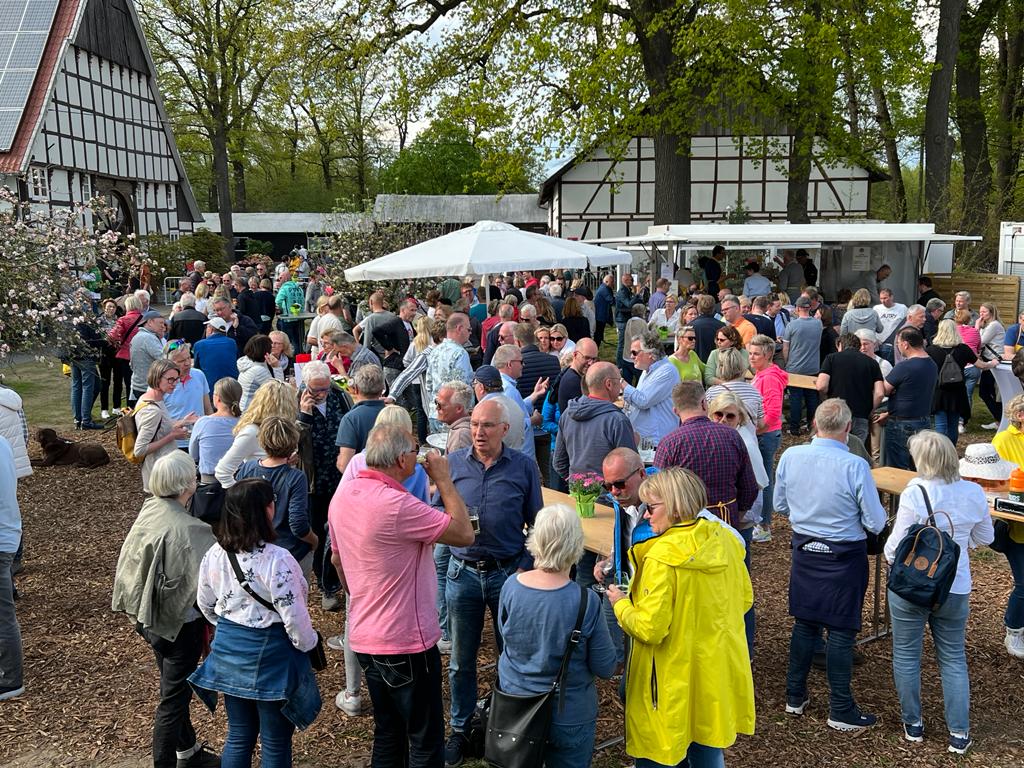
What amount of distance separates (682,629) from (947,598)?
165 cm

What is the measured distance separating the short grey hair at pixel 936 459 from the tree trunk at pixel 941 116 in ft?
52.6

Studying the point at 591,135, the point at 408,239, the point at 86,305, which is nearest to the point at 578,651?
the point at 86,305

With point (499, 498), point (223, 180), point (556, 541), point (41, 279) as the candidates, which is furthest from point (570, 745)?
point (223, 180)

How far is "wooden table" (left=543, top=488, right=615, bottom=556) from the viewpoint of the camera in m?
4.72

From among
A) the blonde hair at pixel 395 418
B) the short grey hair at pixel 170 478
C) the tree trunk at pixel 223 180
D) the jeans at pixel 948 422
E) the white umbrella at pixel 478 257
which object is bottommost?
the jeans at pixel 948 422

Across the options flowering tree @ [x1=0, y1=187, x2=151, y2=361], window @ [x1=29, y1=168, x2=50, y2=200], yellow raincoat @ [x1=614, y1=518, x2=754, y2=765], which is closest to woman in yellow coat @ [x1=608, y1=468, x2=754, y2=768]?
yellow raincoat @ [x1=614, y1=518, x2=754, y2=765]

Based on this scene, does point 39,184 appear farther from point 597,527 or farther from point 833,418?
point 833,418

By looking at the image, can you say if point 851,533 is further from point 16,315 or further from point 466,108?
point 466,108

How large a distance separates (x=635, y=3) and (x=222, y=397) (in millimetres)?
14251

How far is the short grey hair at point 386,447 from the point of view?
3641 millimetres

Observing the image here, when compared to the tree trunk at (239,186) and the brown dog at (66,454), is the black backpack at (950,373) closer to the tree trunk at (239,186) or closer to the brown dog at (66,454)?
the brown dog at (66,454)

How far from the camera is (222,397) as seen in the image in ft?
19.4

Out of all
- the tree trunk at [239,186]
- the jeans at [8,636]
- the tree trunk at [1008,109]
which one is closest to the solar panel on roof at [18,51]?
the tree trunk at [239,186]

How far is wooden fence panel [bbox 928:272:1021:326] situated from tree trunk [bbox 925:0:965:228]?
2.17m
